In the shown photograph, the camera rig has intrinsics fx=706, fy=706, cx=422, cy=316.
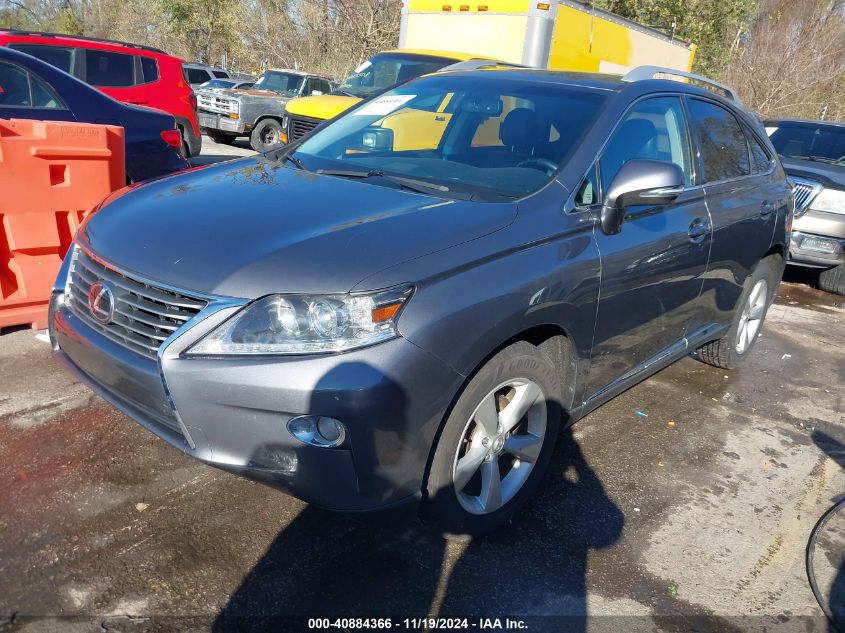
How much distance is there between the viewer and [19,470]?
3092 mm

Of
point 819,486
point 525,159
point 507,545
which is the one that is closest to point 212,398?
point 507,545

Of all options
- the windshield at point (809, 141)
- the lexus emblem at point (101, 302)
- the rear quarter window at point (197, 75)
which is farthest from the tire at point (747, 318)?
the rear quarter window at point (197, 75)

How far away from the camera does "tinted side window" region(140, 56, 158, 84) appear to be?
10859 millimetres

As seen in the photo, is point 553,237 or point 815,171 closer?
point 553,237

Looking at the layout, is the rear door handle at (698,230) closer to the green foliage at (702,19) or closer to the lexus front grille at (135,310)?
the lexus front grille at (135,310)

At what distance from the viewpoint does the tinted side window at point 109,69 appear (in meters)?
10.2

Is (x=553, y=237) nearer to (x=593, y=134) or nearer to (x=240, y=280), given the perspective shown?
(x=593, y=134)

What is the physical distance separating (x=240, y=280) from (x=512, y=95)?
6.48ft

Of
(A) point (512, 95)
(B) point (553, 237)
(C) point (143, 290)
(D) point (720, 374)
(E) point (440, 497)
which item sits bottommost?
(D) point (720, 374)

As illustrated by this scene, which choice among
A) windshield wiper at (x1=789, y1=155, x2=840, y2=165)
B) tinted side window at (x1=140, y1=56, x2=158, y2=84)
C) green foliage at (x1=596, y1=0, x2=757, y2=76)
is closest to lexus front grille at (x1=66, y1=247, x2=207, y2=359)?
windshield wiper at (x1=789, y1=155, x2=840, y2=165)

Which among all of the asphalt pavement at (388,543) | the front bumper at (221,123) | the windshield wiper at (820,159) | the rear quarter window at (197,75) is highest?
the windshield wiper at (820,159)

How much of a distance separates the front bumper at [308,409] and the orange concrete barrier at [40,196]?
2.44 m

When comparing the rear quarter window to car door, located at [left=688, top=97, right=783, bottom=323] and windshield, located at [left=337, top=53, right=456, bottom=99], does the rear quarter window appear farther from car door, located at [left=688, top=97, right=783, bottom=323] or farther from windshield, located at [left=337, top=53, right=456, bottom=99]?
car door, located at [left=688, top=97, right=783, bottom=323]

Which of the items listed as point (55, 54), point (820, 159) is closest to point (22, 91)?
point (55, 54)
